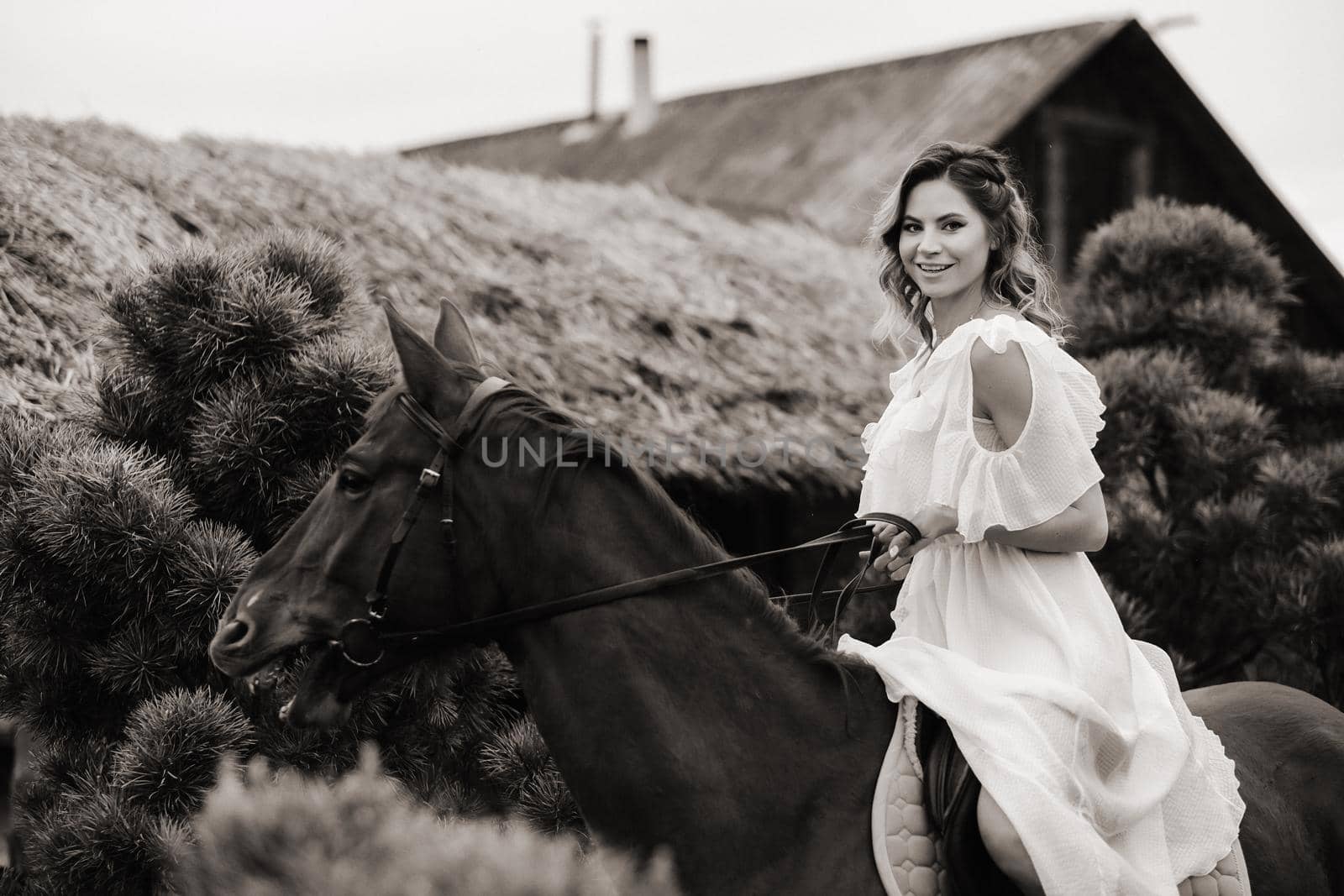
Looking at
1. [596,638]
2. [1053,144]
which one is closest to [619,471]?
[596,638]

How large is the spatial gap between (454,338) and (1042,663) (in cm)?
148

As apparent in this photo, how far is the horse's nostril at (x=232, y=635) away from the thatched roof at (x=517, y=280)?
216cm

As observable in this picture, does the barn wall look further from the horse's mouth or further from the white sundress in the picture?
the horse's mouth

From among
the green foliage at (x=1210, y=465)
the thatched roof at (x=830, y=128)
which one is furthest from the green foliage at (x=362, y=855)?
the thatched roof at (x=830, y=128)

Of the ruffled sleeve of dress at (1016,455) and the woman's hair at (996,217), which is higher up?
the woman's hair at (996,217)

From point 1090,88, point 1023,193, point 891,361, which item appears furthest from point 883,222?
point 1090,88

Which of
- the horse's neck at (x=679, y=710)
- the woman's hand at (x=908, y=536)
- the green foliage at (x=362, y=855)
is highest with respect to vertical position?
the woman's hand at (x=908, y=536)

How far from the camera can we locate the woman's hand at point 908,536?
262 cm

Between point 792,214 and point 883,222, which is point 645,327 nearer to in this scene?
point 883,222

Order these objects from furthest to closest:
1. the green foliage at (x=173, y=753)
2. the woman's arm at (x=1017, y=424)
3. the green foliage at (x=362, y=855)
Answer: the green foliage at (x=173, y=753) < the woman's arm at (x=1017, y=424) < the green foliage at (x=362, y=855)

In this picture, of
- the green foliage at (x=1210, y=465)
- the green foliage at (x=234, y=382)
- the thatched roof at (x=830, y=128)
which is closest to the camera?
the green foliage at (x=234, y=382)

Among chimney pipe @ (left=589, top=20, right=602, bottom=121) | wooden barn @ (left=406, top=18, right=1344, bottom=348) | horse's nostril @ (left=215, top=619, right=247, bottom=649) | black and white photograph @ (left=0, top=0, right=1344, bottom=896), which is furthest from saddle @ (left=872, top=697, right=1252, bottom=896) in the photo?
chimney pipe @ (left=589, top=20, right=602, bottom=121)

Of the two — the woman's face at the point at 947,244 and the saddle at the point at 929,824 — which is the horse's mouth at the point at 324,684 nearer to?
the saddle at the point at 929,824

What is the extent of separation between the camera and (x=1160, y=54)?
1249 centimetres
